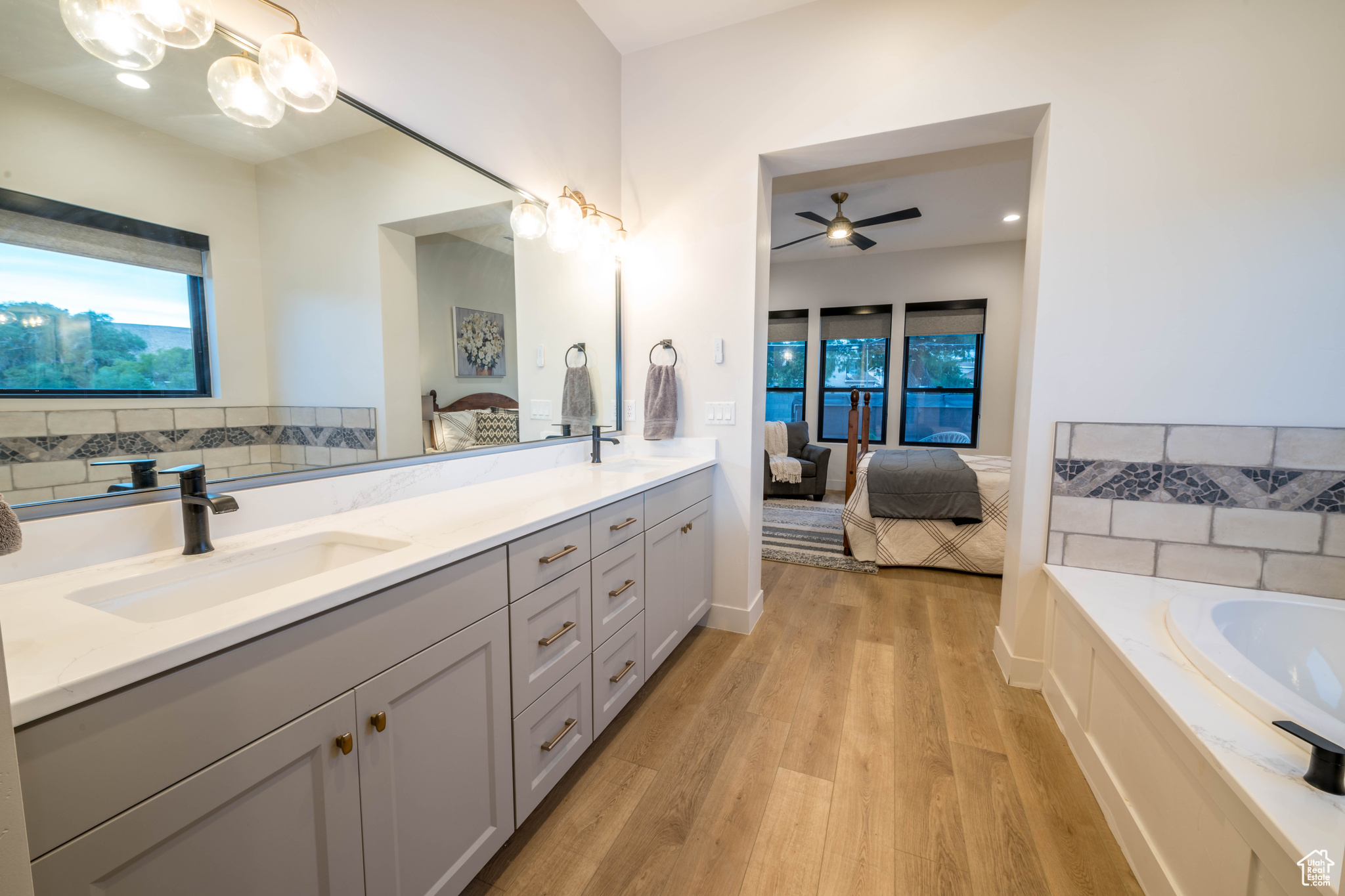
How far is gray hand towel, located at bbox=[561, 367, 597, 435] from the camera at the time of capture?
90.1 inches

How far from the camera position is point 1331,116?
5.35 feet

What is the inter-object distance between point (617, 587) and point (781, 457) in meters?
4.01

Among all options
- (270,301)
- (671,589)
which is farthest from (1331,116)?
(270,301)

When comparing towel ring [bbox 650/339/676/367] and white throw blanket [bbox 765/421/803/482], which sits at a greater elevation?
towel ring [bbox 650/339/676/367]

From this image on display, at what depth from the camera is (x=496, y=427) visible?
6.25 ft

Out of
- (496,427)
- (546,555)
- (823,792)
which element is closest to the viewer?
(546,555)

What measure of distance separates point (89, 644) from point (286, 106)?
1.18 meters

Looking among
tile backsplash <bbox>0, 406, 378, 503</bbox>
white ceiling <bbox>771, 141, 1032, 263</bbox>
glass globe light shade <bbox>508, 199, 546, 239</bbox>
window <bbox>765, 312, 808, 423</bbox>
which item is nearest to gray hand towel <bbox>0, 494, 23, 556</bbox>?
tile backsplash <bbox>0, 406, 378, 503</bbox>

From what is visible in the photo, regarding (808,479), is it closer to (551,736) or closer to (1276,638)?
(1276,638)

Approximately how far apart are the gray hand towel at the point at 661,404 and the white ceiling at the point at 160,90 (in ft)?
4.79

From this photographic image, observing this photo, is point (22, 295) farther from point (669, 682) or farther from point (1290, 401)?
point (1290, 401)

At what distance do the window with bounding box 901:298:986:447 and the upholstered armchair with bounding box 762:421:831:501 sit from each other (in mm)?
1094

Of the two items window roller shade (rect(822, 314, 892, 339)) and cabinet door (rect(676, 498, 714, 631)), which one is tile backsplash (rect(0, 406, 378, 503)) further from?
window roller shade (rect(822, 314, 892, 339))

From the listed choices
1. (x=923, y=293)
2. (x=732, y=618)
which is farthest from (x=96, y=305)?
(x=923, y=293)
